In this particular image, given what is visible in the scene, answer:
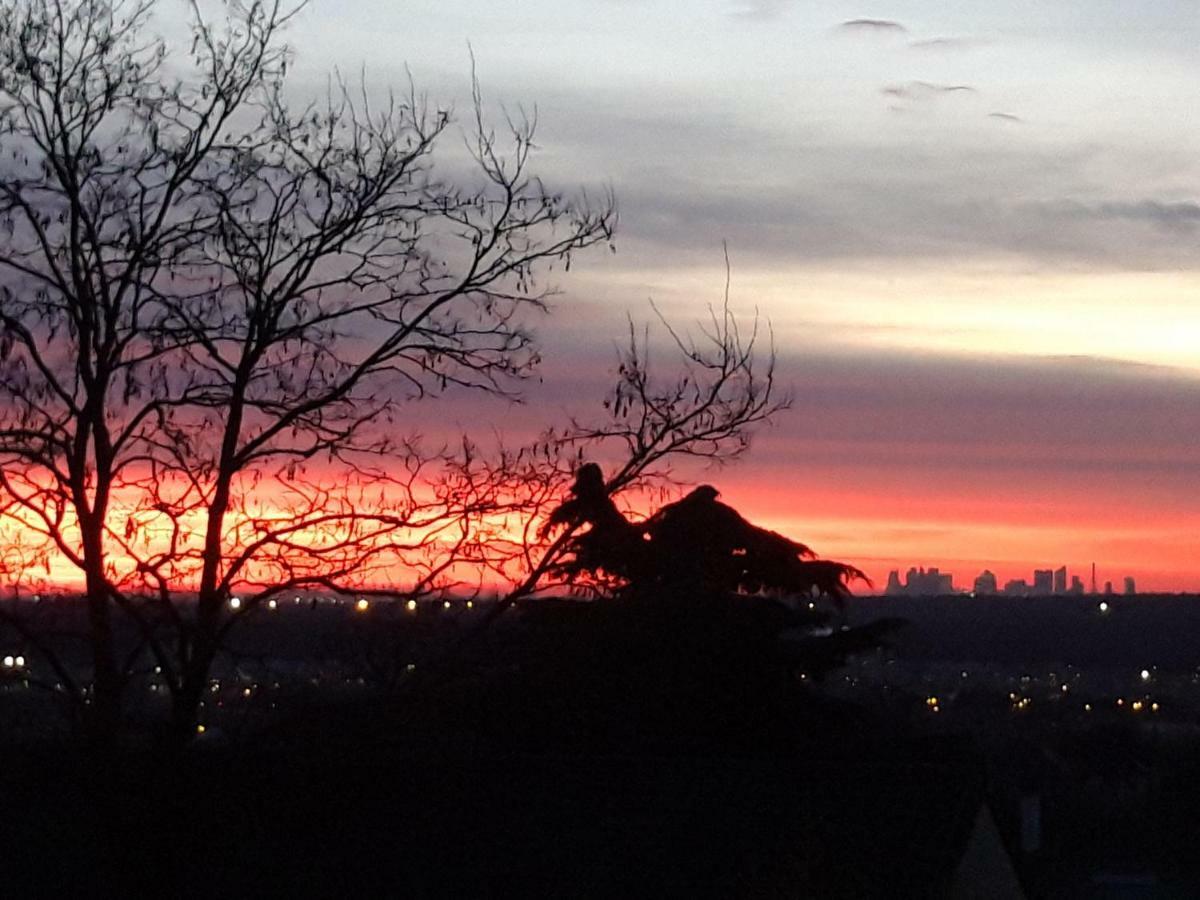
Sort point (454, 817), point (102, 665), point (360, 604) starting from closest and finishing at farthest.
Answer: point (454, 817), point (102, 665), point (360, 604)

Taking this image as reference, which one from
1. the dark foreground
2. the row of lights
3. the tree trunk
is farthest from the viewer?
the row of lights

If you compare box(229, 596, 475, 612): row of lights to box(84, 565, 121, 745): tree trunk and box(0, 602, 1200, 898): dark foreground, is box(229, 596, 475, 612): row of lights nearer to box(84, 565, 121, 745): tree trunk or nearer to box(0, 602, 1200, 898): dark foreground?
box(0, 602, 1200, 898): dark foreground

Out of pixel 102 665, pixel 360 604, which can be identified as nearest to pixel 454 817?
pixel 360 604

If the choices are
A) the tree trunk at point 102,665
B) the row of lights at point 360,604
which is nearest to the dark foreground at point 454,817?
the tree trunk at point 102,665

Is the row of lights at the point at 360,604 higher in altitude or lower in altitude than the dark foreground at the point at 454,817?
higher

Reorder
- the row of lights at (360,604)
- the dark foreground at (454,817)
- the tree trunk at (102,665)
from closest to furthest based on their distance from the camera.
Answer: the dark foreground at (454,817)
the tree trunk at (102,665)
the row of lights at (360,604)

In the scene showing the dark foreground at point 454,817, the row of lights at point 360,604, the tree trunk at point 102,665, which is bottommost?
the dark foreground at point 454,817

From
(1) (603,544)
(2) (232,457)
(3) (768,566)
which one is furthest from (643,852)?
(3) (768,566)

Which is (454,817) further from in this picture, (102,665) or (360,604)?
(102,665)

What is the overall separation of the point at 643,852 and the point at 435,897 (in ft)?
5.51

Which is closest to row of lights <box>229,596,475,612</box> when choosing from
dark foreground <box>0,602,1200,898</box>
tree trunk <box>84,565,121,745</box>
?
dark foreground <box>0,602,1200,898</box>

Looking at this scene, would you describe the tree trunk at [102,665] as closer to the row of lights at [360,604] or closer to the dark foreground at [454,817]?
the dark foreground at [454,817]

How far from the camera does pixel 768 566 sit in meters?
31.9

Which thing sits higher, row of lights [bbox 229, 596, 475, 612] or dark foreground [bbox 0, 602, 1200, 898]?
row of lights [bbox 229, 596, 475, 612]
